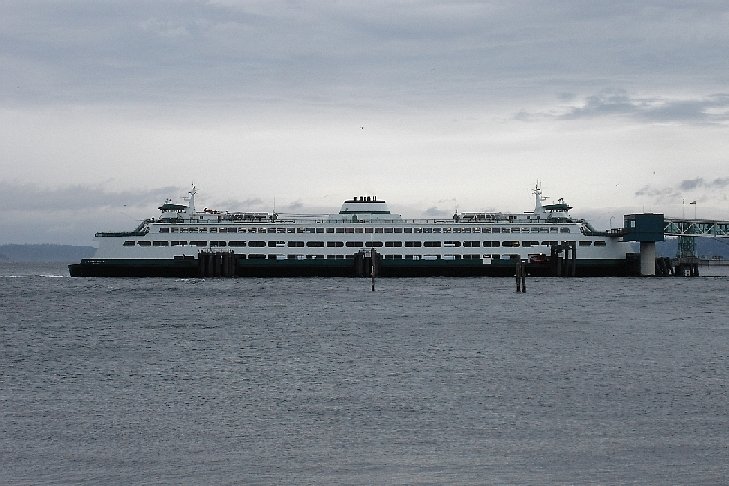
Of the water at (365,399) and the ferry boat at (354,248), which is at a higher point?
the ferry boat at (354,248)

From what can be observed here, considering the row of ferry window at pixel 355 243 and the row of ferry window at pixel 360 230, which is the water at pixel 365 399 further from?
the row of ferry window at pixel 360 230

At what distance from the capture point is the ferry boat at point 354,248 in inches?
4114

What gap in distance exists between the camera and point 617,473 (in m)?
17.7

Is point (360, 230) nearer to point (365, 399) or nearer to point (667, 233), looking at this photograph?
point (667, 233)

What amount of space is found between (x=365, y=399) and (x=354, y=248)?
79745mm

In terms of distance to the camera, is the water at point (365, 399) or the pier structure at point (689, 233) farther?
the pier structure at point (689, 233)

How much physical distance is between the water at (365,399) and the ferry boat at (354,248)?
47277mm

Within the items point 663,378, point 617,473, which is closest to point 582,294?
point 663,378

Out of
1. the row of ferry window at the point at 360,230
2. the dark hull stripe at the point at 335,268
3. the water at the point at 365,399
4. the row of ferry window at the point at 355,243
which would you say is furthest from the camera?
the dark hull stripe at the point at 335,268

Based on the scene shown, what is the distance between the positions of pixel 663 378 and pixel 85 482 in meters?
19.3

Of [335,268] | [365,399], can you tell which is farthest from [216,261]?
[365,399]

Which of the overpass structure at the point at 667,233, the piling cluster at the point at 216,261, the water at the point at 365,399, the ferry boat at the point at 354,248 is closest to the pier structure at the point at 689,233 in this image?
the overpass structure at the point at 667,233

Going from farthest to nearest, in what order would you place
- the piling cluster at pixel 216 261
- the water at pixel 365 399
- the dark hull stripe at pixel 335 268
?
the dark hull stripe at pixel 335 268, the piling cluster at pixel 216 261, the water at pixel 365 399

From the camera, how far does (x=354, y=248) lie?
348 feet
